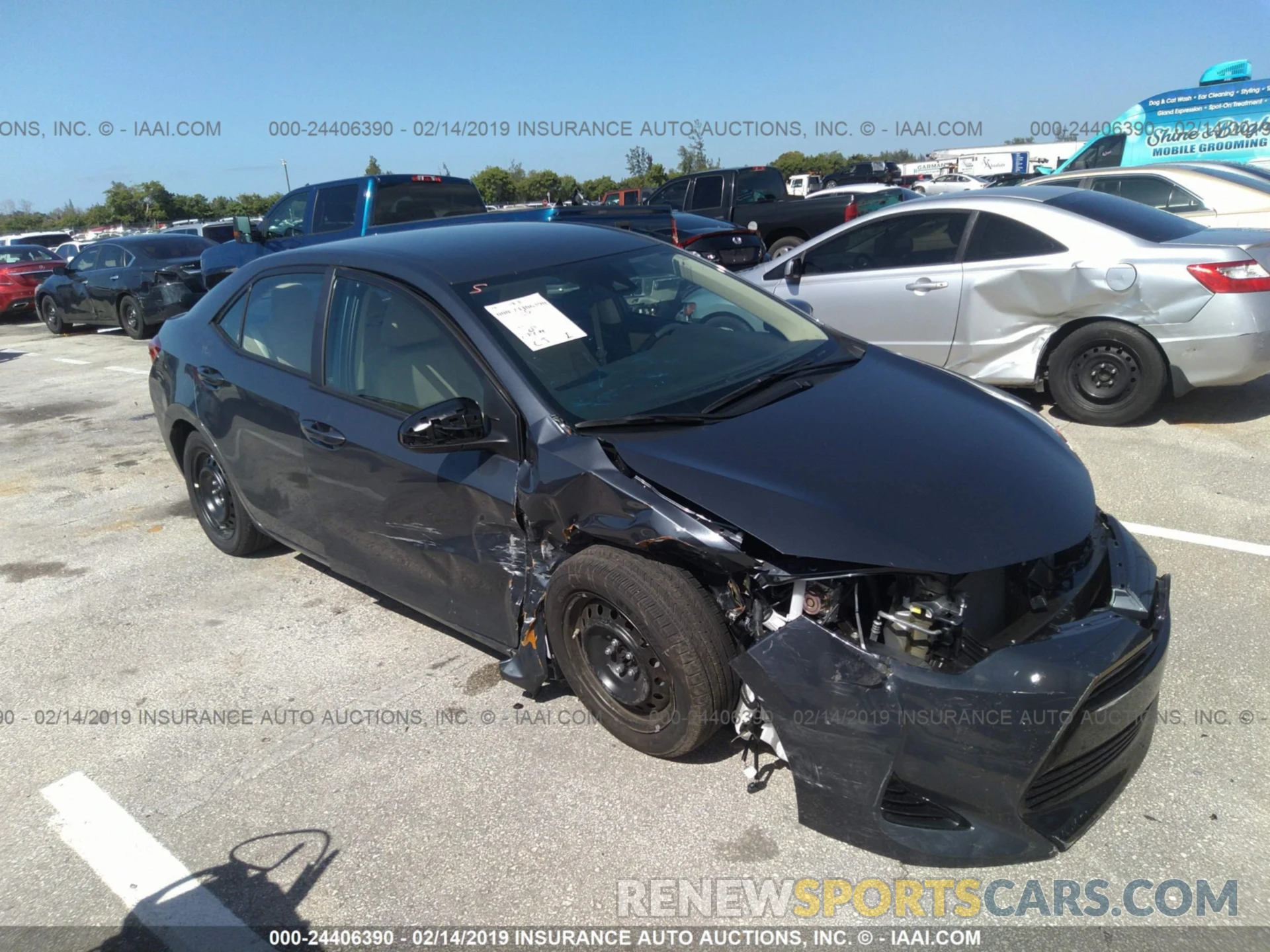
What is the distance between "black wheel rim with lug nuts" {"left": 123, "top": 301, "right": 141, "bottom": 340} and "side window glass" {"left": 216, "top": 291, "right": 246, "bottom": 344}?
10.3m

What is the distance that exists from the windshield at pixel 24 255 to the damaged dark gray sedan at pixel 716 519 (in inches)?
672

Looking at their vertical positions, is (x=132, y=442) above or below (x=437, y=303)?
below

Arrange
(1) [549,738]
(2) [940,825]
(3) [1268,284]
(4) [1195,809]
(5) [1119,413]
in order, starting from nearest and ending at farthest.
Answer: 1. (2) [940,825]
2. (4) [1195,809]
3. (1) [549,738]
4. (3) [1268,284]
5. (5) [1119,413]

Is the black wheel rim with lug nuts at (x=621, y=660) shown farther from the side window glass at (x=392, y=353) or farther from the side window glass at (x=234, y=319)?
the side window glass at (x=234, y=319)

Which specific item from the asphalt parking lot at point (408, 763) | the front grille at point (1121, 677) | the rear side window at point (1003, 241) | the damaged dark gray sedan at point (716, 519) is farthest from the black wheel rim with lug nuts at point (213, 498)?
the rear side window at point (1003, 241)

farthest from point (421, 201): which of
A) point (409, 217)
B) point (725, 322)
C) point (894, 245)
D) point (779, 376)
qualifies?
point (779, 376)

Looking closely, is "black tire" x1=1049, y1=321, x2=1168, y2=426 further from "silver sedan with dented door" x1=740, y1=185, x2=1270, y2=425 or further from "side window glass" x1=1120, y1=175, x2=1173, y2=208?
"side window glass" x1=1120, y1=175, x2=1173, y2=208

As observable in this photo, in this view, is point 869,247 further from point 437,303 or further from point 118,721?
point 118,721

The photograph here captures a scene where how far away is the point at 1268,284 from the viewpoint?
564cm

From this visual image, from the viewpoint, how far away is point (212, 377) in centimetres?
450

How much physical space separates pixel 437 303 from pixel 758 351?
4.20ft

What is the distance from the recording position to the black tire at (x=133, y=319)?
527 inches

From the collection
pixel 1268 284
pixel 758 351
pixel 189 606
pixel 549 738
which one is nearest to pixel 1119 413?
pixel 1268 284

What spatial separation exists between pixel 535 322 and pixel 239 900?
2.09 meters
